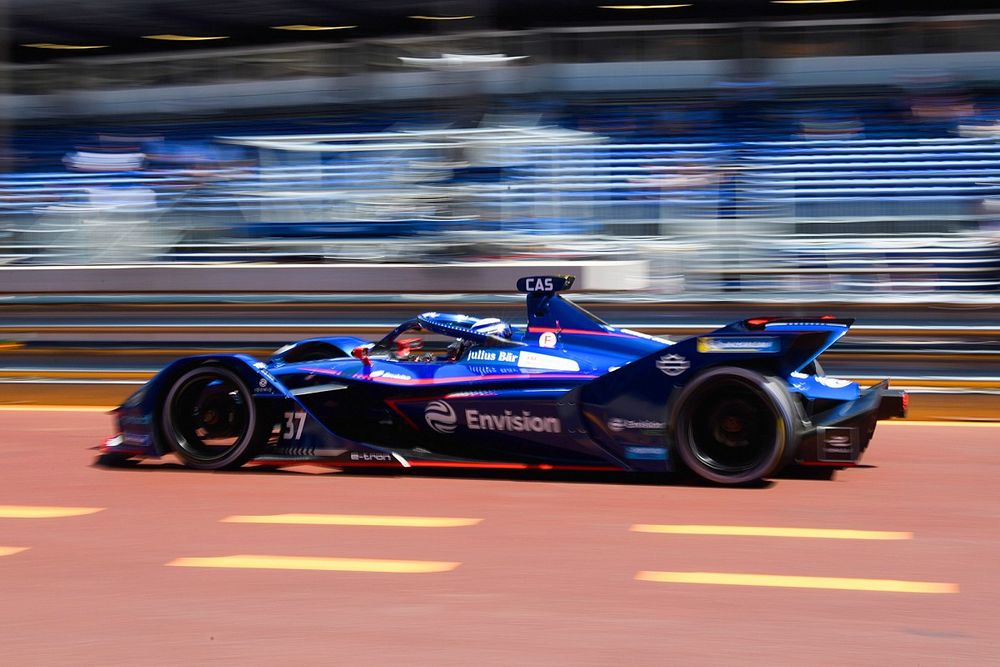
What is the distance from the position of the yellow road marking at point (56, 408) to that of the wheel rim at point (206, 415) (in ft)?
10.4

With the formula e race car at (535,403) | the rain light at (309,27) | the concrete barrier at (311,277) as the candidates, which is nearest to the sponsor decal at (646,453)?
the formula e race car at (535,403)

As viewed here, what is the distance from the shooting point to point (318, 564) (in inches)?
171

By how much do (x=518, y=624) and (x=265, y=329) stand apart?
6.53 m

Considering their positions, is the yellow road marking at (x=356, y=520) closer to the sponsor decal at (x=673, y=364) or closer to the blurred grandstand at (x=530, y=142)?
the sponsor decal at (x=673, y=364)

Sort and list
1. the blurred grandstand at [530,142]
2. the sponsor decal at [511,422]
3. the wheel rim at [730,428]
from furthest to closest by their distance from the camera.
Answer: the blurred grandstand at [530,142], the sponsor decal at [511,422], the wheel rim at [730,428]

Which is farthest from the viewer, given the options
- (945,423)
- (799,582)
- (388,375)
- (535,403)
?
(945,423)

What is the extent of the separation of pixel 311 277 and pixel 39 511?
182 inches

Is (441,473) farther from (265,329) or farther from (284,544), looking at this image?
(265,329)

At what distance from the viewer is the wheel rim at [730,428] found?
563cm

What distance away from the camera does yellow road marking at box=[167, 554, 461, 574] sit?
427cm

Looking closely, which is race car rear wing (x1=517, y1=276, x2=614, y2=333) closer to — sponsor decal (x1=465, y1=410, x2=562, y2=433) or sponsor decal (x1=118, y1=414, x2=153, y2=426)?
sponsor decal (x1=465, y1=410, x2=562, y2=433)

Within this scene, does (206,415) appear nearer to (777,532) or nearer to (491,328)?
(491,328)

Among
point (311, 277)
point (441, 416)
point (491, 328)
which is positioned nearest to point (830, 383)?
point (491, 328)

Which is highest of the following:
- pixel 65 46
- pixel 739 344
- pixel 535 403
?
pixel 65 46
